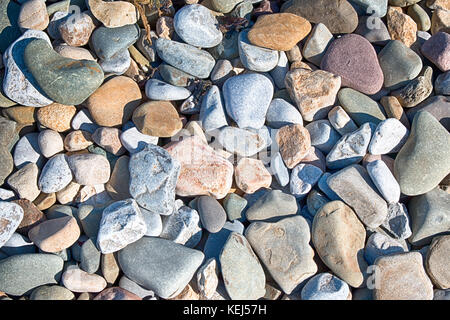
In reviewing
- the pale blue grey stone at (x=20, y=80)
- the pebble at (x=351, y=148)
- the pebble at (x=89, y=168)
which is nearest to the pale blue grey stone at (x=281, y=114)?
the pebble at (x=351, y=148)

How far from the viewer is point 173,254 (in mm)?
2139

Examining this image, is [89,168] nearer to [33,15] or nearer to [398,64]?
[33,15]

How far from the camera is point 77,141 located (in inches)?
93.7

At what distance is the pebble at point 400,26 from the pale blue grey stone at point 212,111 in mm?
1250

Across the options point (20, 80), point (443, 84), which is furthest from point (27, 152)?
point (443, 84)

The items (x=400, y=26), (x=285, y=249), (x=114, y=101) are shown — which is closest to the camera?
(x=285, y=249)

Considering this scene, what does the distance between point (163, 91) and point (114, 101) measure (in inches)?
11.7

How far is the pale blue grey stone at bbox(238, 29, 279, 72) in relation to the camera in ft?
8.13

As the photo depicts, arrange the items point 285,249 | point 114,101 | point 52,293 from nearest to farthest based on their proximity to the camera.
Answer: point 52,293
point 285,249
point 114,101

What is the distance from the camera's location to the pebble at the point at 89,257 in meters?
2.14

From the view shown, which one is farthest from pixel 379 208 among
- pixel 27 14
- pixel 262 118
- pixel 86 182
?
pixel 27 14

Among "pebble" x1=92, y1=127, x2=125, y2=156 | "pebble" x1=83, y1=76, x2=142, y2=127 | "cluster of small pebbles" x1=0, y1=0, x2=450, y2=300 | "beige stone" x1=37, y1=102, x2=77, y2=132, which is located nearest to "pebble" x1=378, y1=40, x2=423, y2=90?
"cluster of small pebbles" x1=0, y1=0, x2=450, y2=300

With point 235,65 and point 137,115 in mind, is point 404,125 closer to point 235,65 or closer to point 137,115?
point 235,65

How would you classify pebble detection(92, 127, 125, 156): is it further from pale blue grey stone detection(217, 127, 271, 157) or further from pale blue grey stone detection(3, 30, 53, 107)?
pale blue grey stone detection(217, 127, 271, 157)
